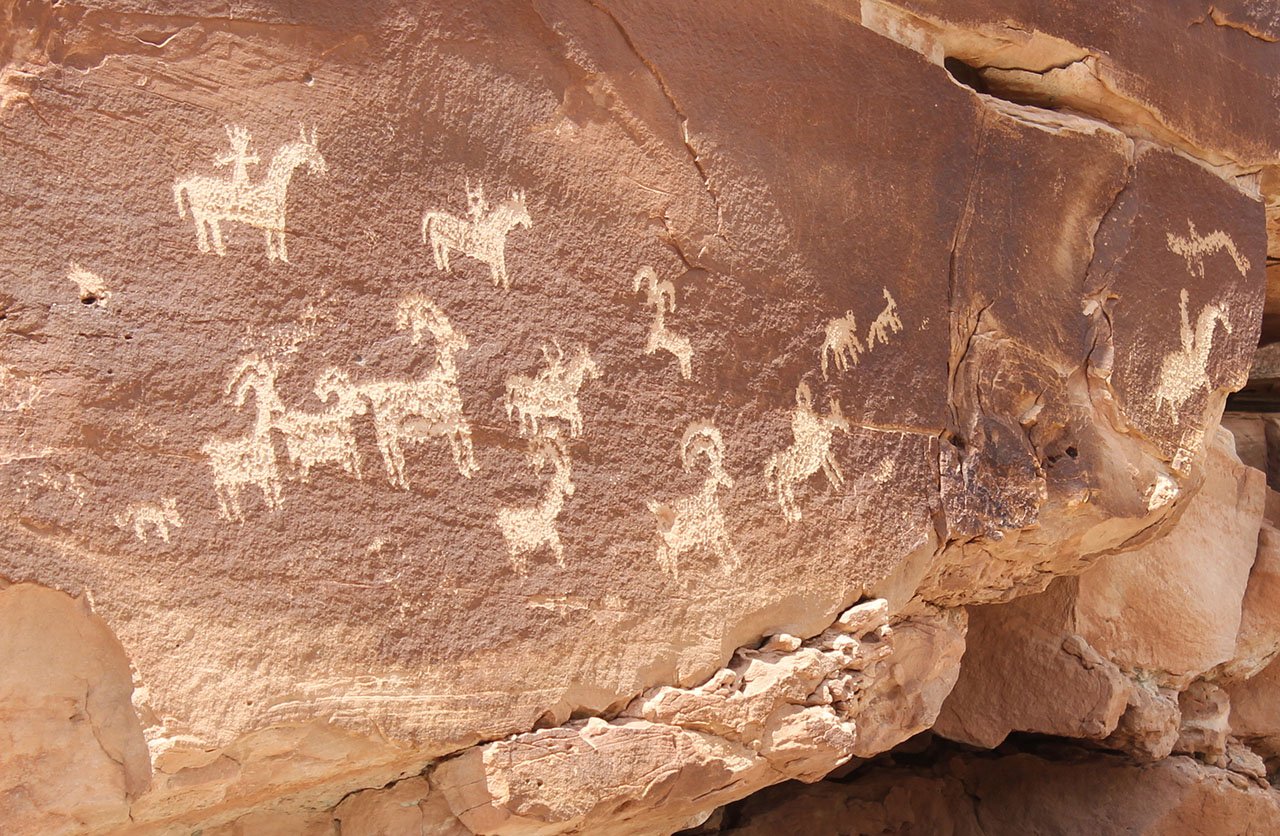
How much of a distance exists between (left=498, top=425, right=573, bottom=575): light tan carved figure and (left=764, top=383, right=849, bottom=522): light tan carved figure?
1.14 ft

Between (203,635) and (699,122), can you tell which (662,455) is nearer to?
(699,122)

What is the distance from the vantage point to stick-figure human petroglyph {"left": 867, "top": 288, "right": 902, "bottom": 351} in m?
1.97

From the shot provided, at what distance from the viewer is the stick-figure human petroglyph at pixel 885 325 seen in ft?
6.46

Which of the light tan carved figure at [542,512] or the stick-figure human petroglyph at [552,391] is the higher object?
the stick-figure human petroglyph at [552,391]

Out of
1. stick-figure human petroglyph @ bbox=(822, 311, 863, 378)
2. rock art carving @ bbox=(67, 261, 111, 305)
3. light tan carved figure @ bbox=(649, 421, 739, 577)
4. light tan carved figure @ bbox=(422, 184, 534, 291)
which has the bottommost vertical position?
light tan carved figure @ bbox=(649, 421, 739, 577)

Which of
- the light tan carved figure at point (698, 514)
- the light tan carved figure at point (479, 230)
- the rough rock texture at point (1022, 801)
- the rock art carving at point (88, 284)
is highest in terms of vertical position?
the light tan carved figure at point (479, 230)

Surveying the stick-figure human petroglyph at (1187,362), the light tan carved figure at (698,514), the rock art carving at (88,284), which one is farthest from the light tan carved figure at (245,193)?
the stick-figure human petroglyph at (1187,362)

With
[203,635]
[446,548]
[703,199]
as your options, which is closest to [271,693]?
[203,635]

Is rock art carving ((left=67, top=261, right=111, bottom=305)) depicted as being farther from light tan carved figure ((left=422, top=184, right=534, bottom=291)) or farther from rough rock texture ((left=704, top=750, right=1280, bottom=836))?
rough rock texture ((left=704, top=750, right=1280, bottom=836))

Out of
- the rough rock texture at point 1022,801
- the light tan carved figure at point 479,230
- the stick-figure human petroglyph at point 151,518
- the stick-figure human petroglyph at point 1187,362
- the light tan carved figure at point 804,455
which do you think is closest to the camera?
the stick-figure human petroglyph at point 151,518

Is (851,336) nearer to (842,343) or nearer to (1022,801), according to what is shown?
(842,343)

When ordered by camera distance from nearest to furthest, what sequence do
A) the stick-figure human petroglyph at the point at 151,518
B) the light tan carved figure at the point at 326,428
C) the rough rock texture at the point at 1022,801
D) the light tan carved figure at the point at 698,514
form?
the stick-figure human petroglyph at the point at 151,518 → the light tan carved figure at the point at 326,428 → the light tan carved figure at the point at 698,514 → the rough rock texture at the point at 1022,801

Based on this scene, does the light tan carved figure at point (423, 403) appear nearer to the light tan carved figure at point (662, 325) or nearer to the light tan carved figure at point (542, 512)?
the light tan carved figure at point (542, 512)

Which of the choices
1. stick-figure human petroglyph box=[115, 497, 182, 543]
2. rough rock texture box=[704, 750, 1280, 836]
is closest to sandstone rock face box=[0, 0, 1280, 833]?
stick-figure human petroglyph box=[115, 497, 182, 543]
